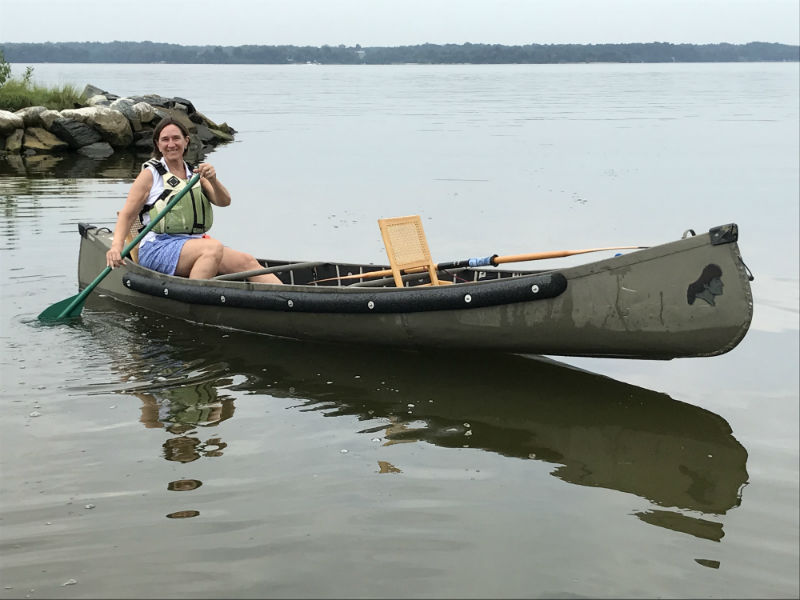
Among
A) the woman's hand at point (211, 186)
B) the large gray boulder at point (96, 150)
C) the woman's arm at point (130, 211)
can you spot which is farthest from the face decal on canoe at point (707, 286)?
the large gray boulder at point (96, 150)

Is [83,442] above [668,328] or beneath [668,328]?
beneath

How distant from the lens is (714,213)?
14.9 meters

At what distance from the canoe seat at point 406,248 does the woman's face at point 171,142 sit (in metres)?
1.79

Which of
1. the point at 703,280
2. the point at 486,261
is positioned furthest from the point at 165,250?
the point at 703,280

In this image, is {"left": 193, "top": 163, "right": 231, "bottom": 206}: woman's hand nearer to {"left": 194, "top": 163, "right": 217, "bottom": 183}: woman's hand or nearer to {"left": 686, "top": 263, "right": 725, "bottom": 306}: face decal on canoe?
{"left": 194, "top": 163, "right": 217, "bottom": 183}: woman's hand

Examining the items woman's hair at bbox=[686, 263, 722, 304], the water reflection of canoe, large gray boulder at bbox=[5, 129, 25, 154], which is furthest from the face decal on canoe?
large gray boulder at bbox=[5, 129, 25, 154]

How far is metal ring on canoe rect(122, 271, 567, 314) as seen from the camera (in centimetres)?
684

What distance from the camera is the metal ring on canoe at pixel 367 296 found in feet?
22.4

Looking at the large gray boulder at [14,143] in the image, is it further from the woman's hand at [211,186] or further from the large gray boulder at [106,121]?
the woman's hand at [211,186]

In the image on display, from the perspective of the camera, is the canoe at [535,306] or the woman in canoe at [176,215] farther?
the woman in canoe at [176,215]

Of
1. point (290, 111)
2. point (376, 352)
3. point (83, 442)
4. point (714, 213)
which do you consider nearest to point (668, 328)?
point (376, 352)

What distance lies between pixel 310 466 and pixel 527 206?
1094 centimetres

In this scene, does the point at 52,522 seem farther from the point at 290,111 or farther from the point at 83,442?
the point at 290,111

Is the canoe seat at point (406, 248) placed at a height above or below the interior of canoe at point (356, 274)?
above
